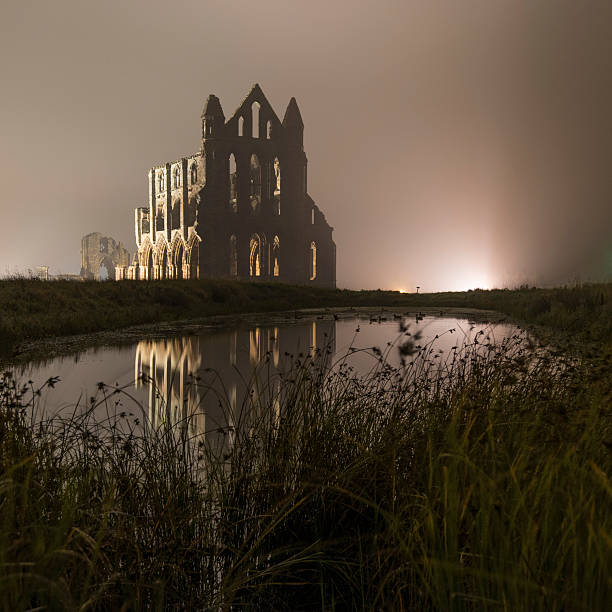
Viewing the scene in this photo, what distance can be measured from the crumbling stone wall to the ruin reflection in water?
5880 cm

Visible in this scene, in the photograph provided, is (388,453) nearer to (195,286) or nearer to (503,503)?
(503,503)

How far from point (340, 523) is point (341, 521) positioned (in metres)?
0.04

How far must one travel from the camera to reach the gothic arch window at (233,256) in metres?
42.0

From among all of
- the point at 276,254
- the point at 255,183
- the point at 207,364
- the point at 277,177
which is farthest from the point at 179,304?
the point at 277,177

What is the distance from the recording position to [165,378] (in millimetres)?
8305

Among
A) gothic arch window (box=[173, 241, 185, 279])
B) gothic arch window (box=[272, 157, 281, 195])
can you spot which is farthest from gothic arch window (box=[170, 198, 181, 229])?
gothic arch window (box=[272, 157, 281, 195])

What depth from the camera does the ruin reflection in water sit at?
6.29 metres

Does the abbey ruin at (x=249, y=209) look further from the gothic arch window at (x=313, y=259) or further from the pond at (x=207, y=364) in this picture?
the pond at (x=207, y=364)

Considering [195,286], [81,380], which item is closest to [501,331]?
[81,380]

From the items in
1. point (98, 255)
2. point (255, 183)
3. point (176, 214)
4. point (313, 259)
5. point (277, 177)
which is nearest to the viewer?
point (255, 183)

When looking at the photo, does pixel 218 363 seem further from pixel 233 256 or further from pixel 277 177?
pixel 277 177

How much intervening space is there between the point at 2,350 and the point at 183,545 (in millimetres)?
8032

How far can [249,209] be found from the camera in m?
42.6

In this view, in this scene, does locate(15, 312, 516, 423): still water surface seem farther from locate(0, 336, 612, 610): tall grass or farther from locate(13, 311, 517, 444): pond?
locate(0, 336, 612, 610): tall grass
